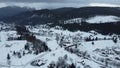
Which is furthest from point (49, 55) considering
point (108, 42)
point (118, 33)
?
point (118, 33)

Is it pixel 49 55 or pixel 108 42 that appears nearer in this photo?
pixel 49 55

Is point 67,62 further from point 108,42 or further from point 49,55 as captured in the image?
point 108,42

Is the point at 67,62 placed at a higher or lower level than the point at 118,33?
higher

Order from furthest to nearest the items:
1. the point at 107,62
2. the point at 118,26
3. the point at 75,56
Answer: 1. the point at 118,26
2. the point at 75,56
3. the point at 107,62

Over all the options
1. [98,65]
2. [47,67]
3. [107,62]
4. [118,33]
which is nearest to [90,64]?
[98,65]

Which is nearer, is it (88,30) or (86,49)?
(86,49)

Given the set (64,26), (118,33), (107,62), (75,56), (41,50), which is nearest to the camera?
(107,62)

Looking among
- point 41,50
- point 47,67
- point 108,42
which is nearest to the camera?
point 47,67

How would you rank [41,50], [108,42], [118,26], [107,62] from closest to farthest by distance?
[107,62] → [41,50] → [108,42] → [118,26]

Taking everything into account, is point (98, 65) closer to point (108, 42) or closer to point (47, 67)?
point (47, 67)
